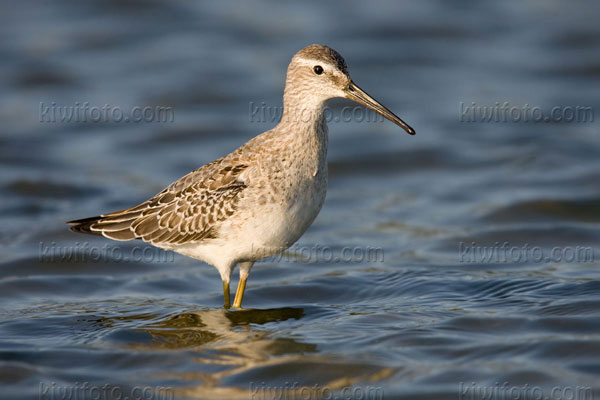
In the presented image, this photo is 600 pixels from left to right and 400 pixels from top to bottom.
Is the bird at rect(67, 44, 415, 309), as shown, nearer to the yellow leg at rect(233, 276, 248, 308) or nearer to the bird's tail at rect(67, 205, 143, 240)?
the yellow leg at rect(233, 276, 248, 308)

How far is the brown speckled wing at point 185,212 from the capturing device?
10328 mm

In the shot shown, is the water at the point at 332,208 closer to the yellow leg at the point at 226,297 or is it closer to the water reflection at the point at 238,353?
the water reflection at the point at 238,353

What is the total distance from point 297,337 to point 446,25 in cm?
1479

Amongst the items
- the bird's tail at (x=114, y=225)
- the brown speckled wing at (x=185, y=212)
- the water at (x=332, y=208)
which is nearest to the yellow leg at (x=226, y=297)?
the water at (x=332, y=208)

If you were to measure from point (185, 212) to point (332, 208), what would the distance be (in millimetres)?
4875

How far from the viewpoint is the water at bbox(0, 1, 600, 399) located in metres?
9.25

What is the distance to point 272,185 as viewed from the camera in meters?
10.0

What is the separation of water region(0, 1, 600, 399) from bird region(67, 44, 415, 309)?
993mm

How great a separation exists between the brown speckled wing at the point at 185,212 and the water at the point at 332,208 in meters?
0.98

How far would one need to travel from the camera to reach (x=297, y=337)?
9875 mm

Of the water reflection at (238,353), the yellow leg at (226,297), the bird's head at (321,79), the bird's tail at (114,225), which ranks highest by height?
the bird's head at (321,79)

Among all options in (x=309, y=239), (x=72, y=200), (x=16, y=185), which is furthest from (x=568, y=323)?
(x=16, y=185)

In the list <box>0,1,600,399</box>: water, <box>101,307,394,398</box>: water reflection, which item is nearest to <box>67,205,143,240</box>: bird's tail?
<box>0,1,600,399</box>: water

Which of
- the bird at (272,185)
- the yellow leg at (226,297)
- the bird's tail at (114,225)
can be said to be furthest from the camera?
the bird's tail at (114,225)
